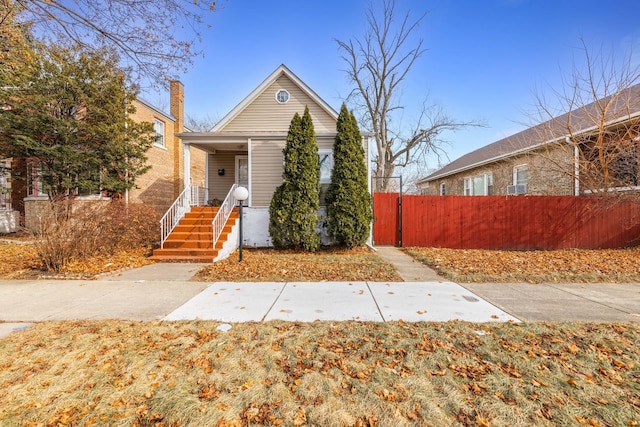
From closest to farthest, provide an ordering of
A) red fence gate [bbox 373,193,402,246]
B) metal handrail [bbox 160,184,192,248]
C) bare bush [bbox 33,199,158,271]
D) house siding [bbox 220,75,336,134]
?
bare bush [bbox 33,199,158,271], metal handrail [bbox 160,184,192,248], red fence gate [bbox 373,193,402,246], house siding [bbox 220,75,336,134]

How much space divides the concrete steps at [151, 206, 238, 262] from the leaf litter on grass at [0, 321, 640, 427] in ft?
13.5

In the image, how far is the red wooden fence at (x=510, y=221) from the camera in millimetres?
9617

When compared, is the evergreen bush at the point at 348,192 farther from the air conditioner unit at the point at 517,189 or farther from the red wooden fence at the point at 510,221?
the air conditioner unit at the point at 517,189

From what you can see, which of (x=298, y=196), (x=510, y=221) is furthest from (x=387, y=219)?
(x=510, y=221)

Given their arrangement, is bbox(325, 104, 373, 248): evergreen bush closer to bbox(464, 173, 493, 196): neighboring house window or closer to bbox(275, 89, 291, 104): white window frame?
bbox(275, 89, 291, 104): white window frame

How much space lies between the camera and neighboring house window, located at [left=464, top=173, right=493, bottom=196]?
1602cm

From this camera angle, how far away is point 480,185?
55.7ft

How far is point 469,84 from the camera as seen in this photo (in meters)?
14.1

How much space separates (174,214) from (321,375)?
806 cm

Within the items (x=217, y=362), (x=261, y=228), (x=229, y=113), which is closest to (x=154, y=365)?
(x=217, y=362)

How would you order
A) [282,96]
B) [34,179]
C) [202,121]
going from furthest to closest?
[202,121] → [282,96] → [34,179]

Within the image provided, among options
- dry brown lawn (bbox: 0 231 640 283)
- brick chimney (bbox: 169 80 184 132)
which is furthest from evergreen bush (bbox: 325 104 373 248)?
brick chimney (bbox: 169 80 184 132)

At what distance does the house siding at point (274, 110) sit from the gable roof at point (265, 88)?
9 cm

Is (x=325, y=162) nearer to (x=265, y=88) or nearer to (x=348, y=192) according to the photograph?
(x=348, y=192)
